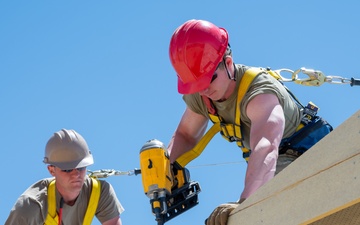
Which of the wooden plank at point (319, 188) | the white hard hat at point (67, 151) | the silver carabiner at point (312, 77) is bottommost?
the wooden plank at point (319, 188)

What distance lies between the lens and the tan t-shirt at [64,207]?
576 centimetres

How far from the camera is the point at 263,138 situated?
190 inches

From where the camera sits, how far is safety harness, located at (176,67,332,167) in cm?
532

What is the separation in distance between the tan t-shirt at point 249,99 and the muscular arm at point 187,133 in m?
0.21

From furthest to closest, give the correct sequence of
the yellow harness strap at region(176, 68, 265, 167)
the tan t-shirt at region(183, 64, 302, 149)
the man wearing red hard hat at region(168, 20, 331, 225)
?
1. the yellow harness strap at region(176, 68, 265, 167)
2. the tan t-shirt at region(183, 64, 302, 149)
3. the man wearing red hard hat at region(168, 20, 331, 225)

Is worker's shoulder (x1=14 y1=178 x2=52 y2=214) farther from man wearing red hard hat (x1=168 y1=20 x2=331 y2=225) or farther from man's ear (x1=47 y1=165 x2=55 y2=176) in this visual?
man wearing red hard hat (x1=168 y1=20 x2=331 y2=225)

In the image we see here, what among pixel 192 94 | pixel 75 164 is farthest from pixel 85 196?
pixel 192 94

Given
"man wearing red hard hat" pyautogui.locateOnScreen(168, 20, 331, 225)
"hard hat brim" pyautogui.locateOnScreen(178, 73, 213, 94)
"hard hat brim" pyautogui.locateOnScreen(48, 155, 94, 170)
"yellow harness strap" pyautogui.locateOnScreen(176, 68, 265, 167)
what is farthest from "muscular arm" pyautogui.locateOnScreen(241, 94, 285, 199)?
"hard hat brim" pyautogui.locateOnScreen(48, 155, 94, 170)

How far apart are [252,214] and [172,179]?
232 centimetres

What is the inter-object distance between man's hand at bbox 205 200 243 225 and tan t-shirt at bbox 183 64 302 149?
142cm

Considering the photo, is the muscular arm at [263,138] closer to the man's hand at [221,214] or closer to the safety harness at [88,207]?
the man's hand at [221,214]

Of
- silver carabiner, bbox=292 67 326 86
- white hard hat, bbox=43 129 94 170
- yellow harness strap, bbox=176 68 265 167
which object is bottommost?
yellow harness strap, bbox=176 68 265 167

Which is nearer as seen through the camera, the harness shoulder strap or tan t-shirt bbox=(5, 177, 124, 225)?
tan t-shirt bbox=(5, 177, 124, 225)

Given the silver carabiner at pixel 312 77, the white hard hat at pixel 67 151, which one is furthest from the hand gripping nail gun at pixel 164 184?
the silver carabiner at pixel 312 77
